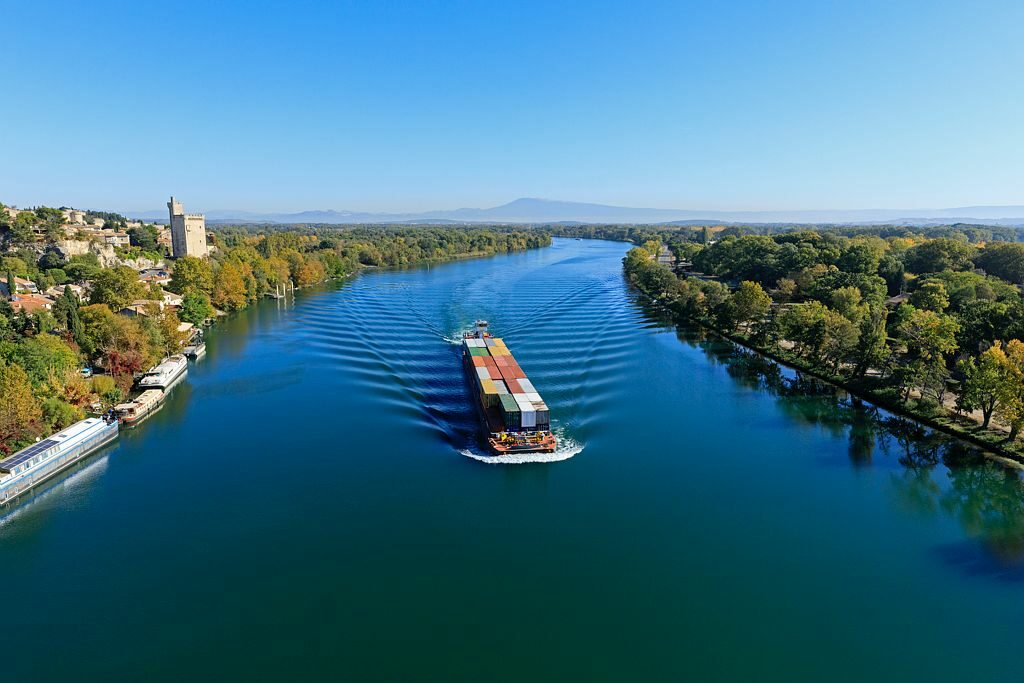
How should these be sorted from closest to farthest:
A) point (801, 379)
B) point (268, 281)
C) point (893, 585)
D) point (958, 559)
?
point (893, 585)
point (958, 559)
point (801, 379)
point (268, 281)

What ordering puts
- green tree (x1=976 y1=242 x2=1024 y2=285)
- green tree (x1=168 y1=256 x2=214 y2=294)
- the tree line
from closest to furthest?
the tree line → green tree (x1=168 y1=256 x2=214 y2=294) → green tree (x1=976 y1=242 x2=1024 y2=285)

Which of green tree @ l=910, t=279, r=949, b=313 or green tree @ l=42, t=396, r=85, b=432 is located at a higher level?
green tree @ l=910, t=279, r=949, b=313

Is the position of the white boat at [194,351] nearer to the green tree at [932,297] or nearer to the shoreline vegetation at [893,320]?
the shoreline vegetation at [893,320]

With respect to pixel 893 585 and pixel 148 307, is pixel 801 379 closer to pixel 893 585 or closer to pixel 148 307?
pixel 893 585

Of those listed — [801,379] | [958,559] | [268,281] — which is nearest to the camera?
[958,559]

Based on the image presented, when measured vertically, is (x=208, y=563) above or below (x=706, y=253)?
below

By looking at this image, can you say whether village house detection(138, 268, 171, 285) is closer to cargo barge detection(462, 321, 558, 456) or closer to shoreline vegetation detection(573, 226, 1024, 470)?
cargo barge detection(462, 321, 558, 456)

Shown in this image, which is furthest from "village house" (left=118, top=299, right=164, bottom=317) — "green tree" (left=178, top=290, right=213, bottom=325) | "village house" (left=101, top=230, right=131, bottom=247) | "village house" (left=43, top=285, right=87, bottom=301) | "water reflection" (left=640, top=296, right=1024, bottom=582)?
"water reflection" (left=640, top=296, right=1024, bottom=582)

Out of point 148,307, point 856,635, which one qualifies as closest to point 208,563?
point 856,635
